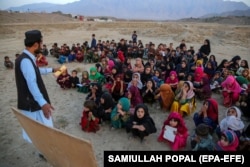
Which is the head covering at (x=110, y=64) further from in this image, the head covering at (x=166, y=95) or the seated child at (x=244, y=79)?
the seated child at (x=244, y=79)

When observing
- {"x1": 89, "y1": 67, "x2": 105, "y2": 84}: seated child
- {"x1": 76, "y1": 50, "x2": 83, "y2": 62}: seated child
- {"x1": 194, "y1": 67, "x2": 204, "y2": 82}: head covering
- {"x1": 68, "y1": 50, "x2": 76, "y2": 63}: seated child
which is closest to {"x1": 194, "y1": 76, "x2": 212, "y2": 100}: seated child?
{"x1": 194, "y1": 67, "x2": 204, "y2": 82}: head covering

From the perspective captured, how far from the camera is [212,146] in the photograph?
3.77 m

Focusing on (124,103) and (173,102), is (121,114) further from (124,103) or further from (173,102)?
(173,102)

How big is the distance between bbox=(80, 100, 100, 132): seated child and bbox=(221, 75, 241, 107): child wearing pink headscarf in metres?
3.09

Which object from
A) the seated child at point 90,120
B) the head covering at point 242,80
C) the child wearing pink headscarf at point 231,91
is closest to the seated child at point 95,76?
the seated child at point 90,120

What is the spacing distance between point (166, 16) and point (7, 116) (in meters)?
193

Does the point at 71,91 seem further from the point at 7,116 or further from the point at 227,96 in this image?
the point at 227,96

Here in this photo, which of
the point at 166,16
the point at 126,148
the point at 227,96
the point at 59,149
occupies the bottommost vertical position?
the point at 126,148

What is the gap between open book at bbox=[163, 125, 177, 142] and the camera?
164 inches

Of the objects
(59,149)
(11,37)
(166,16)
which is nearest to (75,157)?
(59,149)

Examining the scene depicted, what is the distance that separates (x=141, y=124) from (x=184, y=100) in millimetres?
1331

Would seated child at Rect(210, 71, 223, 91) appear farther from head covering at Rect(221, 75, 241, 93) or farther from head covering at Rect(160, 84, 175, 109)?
head covering at Rect(160, 84, 175, 109)

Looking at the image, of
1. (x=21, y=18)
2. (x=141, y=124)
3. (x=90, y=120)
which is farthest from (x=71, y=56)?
(x=21, y=18)

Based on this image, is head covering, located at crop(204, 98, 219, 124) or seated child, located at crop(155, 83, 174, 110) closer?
head covering, located at crop(204, 98, 219, 124)
